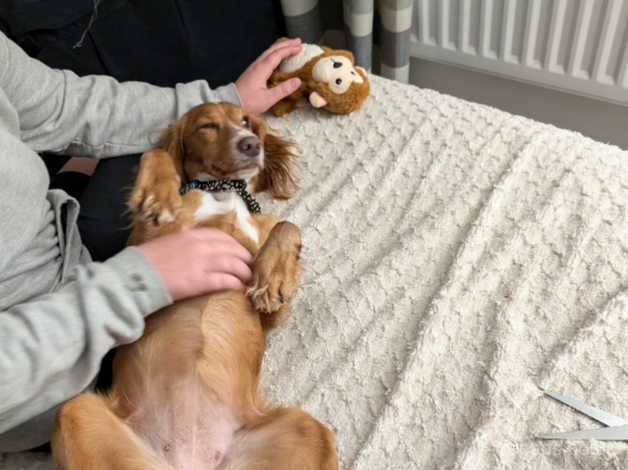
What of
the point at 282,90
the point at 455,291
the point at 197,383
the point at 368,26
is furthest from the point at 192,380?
the point at 368,26

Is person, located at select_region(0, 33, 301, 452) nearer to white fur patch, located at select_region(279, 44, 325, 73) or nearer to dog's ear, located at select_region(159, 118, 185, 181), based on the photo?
dog's ear, located at select_region(159, 118, 185, 181)

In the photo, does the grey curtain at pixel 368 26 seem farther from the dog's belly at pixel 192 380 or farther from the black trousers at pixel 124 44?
the dog's belly at pixel 192 380

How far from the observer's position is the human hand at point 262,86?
167 cm

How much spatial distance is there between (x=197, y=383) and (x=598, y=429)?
0.68m

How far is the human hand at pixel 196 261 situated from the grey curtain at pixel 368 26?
115cm

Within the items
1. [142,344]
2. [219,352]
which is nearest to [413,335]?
[219,352]

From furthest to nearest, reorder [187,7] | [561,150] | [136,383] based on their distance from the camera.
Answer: [187,7], [561,150], [136,383]

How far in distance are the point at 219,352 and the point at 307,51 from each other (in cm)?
103

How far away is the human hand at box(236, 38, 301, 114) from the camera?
167 cm

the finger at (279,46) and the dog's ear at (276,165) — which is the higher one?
the finger at (279,46)

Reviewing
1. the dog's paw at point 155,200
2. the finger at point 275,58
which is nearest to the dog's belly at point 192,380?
Answer: the dog's paw at point 155,200

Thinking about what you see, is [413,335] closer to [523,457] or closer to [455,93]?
[523,457]

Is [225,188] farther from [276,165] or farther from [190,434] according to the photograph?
[190,434]

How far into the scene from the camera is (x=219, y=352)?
111 centimetres
